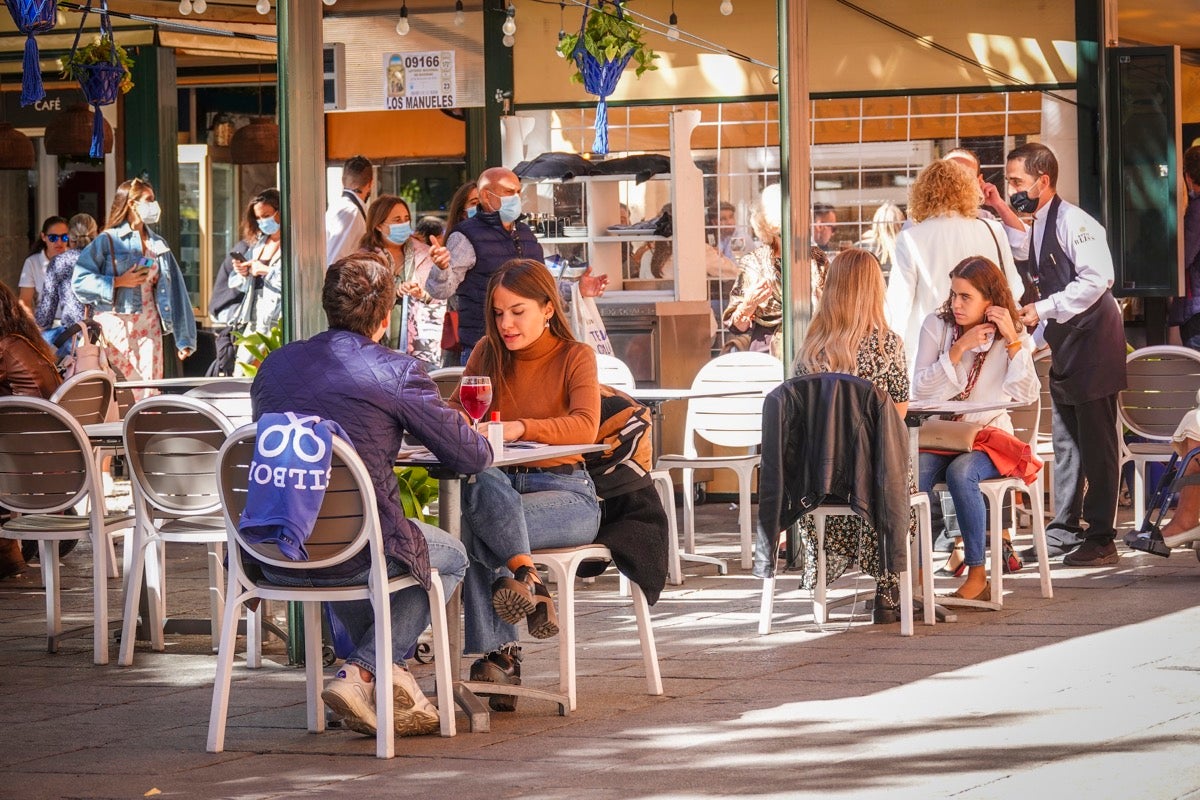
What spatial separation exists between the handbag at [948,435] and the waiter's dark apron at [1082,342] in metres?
1.43

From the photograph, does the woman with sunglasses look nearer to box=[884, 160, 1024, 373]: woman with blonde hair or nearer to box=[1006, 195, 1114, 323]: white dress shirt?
box=[884, 160, 1024, 373]: woman with blonde hair

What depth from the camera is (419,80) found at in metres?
12.8

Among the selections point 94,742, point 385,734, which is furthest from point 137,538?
point 385,734

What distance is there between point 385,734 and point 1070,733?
1.85 metres

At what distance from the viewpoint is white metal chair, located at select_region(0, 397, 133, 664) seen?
7.16m

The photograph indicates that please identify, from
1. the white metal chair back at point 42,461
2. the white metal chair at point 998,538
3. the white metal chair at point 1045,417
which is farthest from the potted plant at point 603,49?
the white metal chair back at point 42,461

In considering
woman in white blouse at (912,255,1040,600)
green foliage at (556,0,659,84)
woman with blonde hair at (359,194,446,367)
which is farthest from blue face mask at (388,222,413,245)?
woman in white blouse at (912,255,1040,600)

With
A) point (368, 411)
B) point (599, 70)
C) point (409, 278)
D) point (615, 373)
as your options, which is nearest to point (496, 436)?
point (368, 411)

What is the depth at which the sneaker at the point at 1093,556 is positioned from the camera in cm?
902

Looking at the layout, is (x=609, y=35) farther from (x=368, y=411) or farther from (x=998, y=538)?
(x=368, y=411)

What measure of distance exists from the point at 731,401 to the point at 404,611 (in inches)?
177

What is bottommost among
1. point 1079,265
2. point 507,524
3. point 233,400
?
point 507,524

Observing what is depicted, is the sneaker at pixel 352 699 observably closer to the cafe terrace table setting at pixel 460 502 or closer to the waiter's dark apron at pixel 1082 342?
the cafe terrace table setting at pixel 460 502

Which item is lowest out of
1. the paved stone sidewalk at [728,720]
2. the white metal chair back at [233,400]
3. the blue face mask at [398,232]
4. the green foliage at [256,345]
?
the paved stone sidewalk at [728,720]
